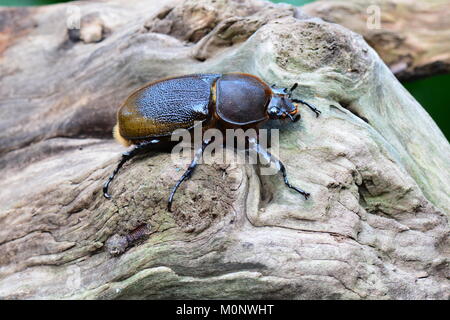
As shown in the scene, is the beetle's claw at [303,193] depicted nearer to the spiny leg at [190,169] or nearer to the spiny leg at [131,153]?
the spiny leg at [190,169]

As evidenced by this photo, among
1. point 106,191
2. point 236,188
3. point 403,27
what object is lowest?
point 106,191

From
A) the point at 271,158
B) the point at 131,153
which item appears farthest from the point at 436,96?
A: the point at 131,153

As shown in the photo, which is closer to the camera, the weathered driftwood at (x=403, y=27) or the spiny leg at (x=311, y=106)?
the spiny leg at (x=311, y=106)

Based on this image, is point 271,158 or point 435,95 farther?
point 435,95

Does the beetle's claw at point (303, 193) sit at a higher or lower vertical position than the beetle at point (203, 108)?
lower

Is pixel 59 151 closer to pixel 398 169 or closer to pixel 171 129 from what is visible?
pixel 171 129

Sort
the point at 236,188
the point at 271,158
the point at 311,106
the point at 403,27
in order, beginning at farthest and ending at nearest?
the point at 403,27 < the point at 311,106 < the point at 271,158 < the point at 236,188

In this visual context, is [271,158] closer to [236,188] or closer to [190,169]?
[236,188]

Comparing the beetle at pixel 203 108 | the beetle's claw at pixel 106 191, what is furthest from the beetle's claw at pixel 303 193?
the beetle's claw at pixel 106 191
